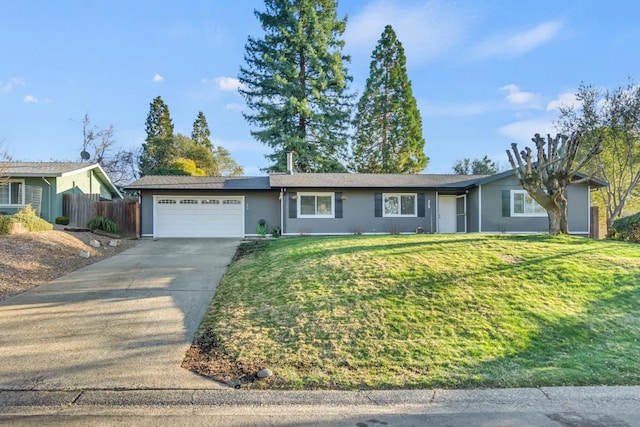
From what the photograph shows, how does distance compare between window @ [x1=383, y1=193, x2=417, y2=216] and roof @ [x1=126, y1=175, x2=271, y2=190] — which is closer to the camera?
roof @ [x1=126, y1=175, x2=271, y2=190]

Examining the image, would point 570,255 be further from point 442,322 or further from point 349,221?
point 349,221

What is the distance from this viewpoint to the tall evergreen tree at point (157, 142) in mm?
33156

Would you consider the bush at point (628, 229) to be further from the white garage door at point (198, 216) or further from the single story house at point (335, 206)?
the white garage door at point (198, 216)

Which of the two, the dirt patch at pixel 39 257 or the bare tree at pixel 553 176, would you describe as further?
the bare tree at pixel 553 176

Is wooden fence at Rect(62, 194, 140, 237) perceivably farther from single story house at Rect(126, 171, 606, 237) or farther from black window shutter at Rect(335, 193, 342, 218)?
black window shutter at Rect(335, 193, 342, 218)

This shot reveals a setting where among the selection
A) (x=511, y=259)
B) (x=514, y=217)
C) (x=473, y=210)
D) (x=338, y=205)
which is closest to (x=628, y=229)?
(x=514, y=217)

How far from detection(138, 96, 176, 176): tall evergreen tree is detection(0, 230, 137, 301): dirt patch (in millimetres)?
19004

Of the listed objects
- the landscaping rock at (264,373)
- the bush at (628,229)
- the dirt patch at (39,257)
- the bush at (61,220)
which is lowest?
the landscaping rock at (264,373)

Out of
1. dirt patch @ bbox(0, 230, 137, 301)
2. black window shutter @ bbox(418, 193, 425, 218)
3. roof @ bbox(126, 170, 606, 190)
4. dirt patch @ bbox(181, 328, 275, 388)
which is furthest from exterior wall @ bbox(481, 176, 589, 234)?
dirt patch @ bbox(0, 230, 137, 301)

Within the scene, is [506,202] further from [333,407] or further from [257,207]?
[333,407]

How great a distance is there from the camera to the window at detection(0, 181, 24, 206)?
17.7m

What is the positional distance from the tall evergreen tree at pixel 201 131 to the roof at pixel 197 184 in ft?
74.5

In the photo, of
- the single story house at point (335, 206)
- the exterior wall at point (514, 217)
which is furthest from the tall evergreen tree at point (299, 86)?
the exterior wall at point (514, 217)

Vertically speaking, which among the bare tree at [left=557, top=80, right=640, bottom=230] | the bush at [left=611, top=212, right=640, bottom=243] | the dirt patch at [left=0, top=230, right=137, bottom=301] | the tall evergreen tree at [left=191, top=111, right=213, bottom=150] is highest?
the tall evergreen tree at [left=191, top=111, right=213, bottom=150]
